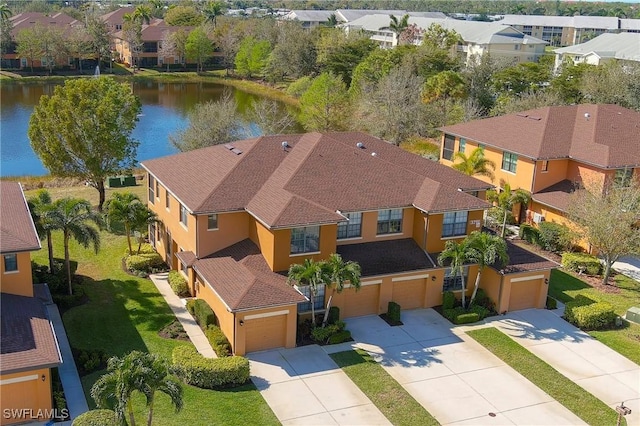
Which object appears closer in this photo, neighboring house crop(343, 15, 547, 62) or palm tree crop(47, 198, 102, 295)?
palm tree crop(47, 198, 102, 295)

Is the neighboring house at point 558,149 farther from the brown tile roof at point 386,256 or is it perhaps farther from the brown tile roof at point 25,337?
the brown tile roof at point 25,337

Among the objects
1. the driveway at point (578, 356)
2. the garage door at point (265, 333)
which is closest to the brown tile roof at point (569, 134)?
the driveway at point (578, 356)

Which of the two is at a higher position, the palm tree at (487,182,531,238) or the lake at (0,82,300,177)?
the palm tree at (487,182,531,238)

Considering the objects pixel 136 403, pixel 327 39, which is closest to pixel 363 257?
pixel 136 403

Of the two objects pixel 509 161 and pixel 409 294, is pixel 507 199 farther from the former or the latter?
pixel 409 294

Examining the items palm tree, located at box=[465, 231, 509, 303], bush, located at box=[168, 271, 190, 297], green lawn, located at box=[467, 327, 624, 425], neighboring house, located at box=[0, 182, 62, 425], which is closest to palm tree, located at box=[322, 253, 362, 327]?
palm tree, located at box=[465, 231, 509, 303]

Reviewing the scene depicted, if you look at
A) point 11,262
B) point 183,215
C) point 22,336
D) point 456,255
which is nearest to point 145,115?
point 183,215

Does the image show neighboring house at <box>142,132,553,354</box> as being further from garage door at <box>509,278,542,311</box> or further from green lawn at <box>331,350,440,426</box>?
green lawn at <box>331,350,440,426</box>
